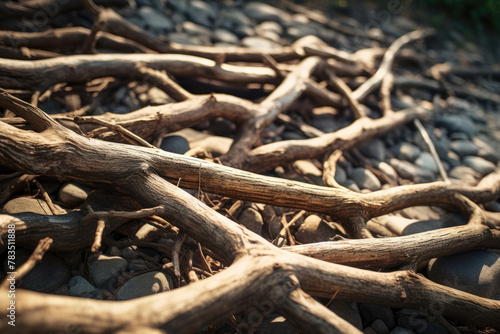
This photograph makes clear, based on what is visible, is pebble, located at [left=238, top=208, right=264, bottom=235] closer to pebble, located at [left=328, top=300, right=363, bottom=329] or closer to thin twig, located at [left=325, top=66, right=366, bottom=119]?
pebble, located at [left=328, top=300, right=363, bottom=329]

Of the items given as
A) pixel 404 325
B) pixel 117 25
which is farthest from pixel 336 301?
pixel 117 25

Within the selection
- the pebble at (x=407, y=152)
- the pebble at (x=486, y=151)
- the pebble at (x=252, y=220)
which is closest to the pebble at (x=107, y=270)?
the pebble at (x=252, y=220)

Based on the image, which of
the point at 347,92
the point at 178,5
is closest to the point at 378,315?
the point at 347,92

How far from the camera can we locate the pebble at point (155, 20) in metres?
4.62

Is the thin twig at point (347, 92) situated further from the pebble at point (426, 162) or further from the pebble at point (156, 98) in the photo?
the pebble at point (156, 98)

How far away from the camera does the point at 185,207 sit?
1967mm

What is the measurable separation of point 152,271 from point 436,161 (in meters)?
3.32

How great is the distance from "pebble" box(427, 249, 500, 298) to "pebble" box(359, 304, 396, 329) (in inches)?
21.8

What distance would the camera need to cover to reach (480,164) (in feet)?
13.1

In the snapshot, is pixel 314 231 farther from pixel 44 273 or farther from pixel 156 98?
pixel 156 98

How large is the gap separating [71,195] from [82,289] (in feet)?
2.31

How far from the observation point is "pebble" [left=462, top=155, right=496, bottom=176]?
393 centimetres

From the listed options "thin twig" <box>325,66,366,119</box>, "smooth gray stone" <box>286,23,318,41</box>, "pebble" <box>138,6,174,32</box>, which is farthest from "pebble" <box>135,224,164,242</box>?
"smooth gray stone" <box>286,23,318,41</box>

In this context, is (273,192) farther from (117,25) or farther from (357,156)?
(117,25)
